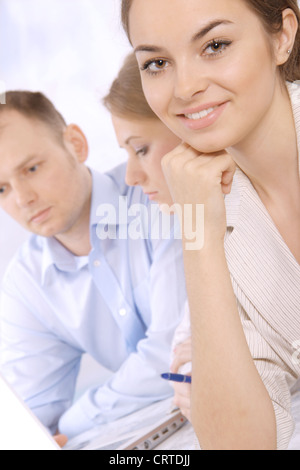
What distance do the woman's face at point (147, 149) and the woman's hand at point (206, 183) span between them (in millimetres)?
258

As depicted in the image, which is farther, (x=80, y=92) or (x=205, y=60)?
(x=80, y=92)

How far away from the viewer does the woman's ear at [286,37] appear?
837mm

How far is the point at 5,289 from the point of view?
129cm

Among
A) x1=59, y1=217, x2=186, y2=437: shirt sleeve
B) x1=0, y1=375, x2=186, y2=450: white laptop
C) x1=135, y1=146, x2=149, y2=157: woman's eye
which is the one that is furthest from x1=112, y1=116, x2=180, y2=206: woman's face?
x1=0, y1=375, x2=186, y2=450: white laptop

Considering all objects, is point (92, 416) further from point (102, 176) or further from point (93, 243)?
point (102, 176)

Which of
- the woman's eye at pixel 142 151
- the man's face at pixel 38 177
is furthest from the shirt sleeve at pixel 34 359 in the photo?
the woman's eye at pixel 142 151

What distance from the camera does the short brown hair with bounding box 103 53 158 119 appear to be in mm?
1103

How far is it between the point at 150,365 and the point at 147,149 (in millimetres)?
463

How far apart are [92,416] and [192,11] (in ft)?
3.01

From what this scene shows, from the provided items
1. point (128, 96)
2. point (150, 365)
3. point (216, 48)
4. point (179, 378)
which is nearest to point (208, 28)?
point (216, 48)

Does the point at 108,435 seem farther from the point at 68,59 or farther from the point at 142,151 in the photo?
the point at 68,59

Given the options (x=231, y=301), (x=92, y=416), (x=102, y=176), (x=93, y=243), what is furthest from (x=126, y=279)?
(x=231, y=301)

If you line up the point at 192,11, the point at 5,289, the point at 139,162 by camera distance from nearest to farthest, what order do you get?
the point at 192,11 → the point at 139,162 → the point at 5,289

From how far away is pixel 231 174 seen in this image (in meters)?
0.86
